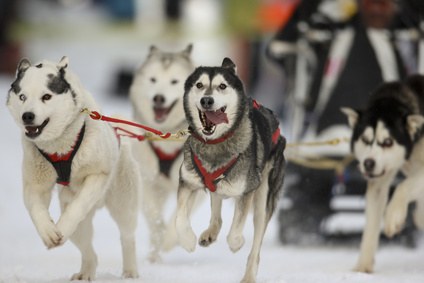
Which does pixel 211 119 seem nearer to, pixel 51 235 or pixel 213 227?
pixel 213 227

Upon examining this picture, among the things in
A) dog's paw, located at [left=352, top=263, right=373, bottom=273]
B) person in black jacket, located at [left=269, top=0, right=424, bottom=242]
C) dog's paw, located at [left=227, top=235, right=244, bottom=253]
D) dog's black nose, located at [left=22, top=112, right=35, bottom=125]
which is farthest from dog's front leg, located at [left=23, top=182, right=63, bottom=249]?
person in black jacket, located at [left=269, top=0, right=424, bottom=242]

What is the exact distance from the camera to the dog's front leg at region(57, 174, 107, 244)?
4.07m

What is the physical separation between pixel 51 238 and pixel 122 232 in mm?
883

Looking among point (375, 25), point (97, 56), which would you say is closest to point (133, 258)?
point (375, 25)

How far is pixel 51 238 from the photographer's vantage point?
13.0 ft

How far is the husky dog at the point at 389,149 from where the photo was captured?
5.20m

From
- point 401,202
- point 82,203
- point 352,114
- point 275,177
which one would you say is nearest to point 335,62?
point 352,114

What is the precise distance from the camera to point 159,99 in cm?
593

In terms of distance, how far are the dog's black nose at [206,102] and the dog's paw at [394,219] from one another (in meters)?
1.69

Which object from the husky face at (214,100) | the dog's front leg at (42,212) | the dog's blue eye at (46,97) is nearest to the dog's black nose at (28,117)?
the dog's blue eye at (46,97)

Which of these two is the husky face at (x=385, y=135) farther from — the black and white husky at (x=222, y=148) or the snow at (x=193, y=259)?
the black and white husky at (x=222, y=148)

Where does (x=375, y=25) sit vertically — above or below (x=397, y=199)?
above

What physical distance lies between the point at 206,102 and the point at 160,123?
7.09 feet

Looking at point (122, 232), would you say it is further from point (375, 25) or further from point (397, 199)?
point (375, 25)
